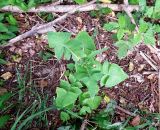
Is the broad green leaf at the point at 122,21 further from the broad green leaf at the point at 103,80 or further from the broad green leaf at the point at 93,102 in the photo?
the broad green leaf at the point at 93,102

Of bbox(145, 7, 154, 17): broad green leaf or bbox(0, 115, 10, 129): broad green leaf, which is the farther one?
bbox(145, 7, 154, 17): broad green leaf

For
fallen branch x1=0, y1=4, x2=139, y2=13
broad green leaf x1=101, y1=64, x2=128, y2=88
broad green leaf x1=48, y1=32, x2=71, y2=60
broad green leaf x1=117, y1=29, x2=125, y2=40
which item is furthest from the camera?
fallen branch x1=0, y1=4, x2=139, y2=13

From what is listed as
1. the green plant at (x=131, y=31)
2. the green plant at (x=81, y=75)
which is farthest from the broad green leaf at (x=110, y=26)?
the green plant at (x=81, y=75)

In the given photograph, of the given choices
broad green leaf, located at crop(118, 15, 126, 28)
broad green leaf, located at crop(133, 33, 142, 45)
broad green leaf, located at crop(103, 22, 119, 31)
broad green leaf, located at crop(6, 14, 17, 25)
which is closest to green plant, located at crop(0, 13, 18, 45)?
broad green leaf, located at crop(6, 14, 17, 25)

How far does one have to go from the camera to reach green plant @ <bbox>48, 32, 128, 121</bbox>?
207 cm

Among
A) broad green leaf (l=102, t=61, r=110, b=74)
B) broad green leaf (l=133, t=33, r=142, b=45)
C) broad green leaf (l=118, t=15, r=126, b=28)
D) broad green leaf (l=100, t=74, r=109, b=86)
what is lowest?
broad green leaf (l=100, t=74, r=109, b=86)

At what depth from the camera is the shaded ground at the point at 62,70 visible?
92.1 inches

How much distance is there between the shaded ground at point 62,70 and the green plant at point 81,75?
0.51 ft

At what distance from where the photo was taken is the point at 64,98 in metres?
2.14

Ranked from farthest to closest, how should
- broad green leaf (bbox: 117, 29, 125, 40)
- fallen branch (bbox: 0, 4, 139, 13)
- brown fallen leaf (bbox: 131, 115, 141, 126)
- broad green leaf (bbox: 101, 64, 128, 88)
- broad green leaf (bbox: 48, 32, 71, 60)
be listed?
1. fallen branch (bbox: 0, 4, 139, 13)
2. broad green leaf (bbox: 117, 29, 125, 40)
3. brown fallen leaf (bbox: 131, 115, 141, 126)
4. broad green leaf (bbox: 101, 64, 128, 88)
5. broad green leaf (bbox: 48, 32, 71, 60)

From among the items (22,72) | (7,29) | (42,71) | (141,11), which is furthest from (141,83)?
(7,29)

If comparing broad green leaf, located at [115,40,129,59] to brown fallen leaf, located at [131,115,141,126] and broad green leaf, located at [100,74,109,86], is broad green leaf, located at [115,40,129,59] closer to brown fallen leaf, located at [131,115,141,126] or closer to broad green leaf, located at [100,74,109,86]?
broad green leaf, located at [100,74,109,86]

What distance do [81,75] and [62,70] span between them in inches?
13.6

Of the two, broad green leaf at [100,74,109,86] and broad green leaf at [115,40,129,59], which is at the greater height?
broad green leaf at [115,40,129,59]
